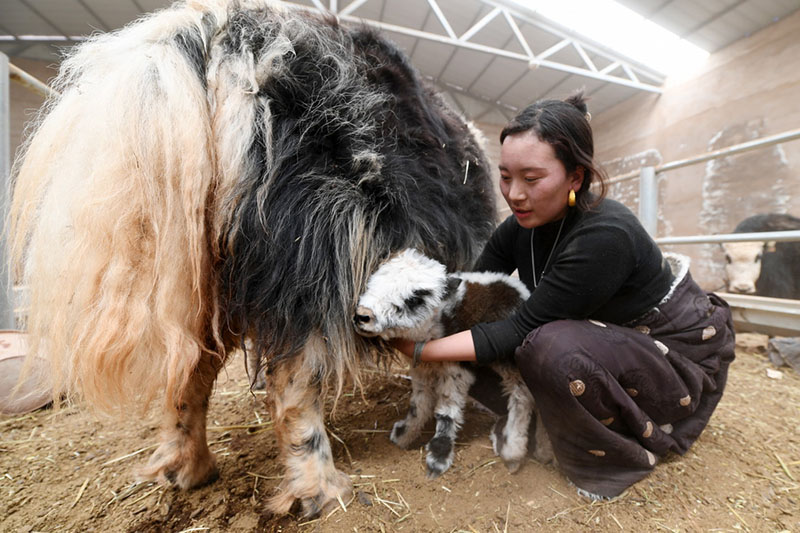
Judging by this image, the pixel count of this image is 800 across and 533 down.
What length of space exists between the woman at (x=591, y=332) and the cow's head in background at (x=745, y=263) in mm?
3745

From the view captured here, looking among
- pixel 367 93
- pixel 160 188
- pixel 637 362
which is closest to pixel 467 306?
pixel 637 362

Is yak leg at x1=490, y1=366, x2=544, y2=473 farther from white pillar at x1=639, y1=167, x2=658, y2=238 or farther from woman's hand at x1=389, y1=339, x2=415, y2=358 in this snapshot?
white pillar at x1=639, y1=167, x2=658, y2=238

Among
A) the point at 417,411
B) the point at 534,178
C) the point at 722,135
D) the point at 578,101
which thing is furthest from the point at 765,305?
the point at 722,135

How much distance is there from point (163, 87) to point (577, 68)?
8.36 meters

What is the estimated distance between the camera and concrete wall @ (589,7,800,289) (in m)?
5.87

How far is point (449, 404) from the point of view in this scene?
1.85 meters

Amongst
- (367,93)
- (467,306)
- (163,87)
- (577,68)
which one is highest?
(577,68)

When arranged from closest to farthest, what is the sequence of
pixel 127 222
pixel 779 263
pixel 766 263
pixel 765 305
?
pixel 127 222 < pixel 765 305 < pixel 779 263 < pixel 766 263

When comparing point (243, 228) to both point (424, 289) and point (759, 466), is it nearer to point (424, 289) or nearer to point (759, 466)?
point (424, 289)

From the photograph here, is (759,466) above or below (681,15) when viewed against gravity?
below

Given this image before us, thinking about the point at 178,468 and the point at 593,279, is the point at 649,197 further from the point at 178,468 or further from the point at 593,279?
the point at 178,468

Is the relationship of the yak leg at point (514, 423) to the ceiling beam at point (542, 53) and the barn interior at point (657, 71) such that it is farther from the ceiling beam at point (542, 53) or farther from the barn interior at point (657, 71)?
the ceiling beam at point (542, 53)

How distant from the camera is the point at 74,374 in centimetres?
134

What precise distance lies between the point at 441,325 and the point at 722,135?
24.2 feet
